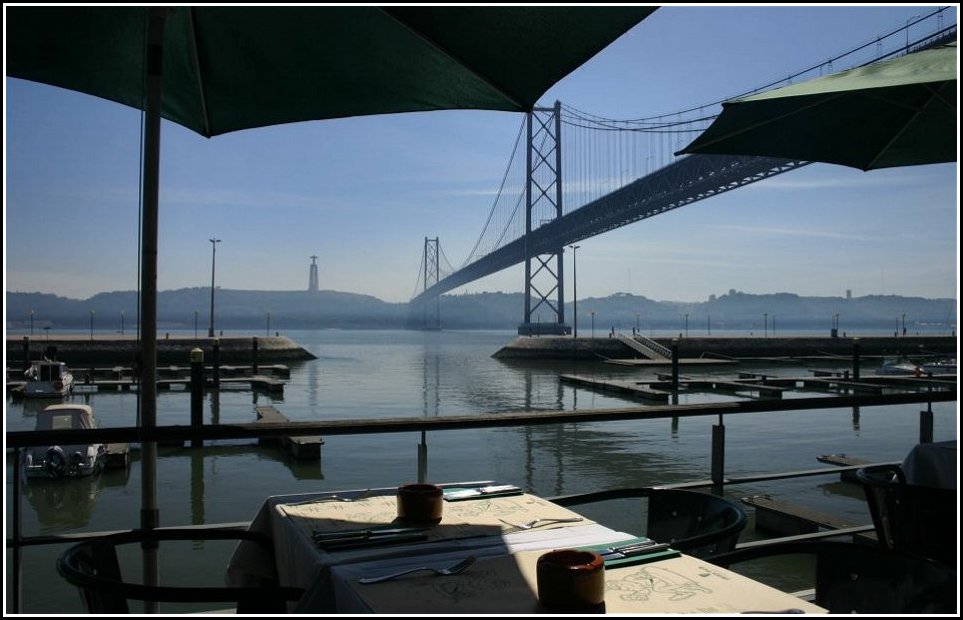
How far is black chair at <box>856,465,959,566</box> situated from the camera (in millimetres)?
1672

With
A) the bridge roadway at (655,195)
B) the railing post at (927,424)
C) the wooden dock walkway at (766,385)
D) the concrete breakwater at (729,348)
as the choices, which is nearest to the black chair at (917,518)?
the railing post at (927,424)

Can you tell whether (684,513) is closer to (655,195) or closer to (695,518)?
(695,518)

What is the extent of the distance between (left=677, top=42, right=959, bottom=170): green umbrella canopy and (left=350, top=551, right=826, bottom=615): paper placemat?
2149mm

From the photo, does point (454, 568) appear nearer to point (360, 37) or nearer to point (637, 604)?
point (637, 604)

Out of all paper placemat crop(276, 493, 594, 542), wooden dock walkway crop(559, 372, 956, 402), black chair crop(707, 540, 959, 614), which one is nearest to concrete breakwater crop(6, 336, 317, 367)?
wooden dock walkway crop(559, 372, 956, 402)

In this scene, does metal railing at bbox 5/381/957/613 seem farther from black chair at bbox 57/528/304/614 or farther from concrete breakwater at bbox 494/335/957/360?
concrete breakwater at bbox 494/335/957/360

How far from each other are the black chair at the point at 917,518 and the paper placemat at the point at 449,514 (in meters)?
0.72

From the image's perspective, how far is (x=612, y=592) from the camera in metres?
1.19

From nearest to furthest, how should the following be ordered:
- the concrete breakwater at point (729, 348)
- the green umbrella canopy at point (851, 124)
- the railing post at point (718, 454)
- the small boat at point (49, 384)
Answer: the railing post at point (718, 454) < the green umbrella canopy at point (851, 124) < the small boat at point (49, 384) < the concrete breakwater at point (729, 348)

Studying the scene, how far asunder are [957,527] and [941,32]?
916 cm

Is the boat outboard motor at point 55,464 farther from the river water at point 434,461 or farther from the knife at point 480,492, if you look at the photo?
the knife at point 480,492

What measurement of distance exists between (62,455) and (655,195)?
24848mm

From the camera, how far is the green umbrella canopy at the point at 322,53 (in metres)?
2.19

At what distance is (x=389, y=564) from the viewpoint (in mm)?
1303
